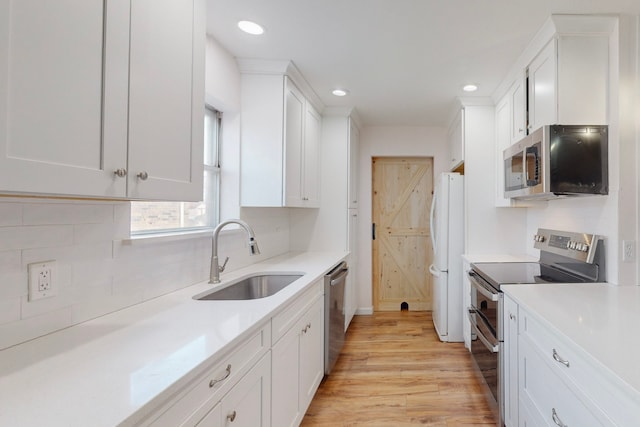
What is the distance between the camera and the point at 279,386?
1504 millimetres

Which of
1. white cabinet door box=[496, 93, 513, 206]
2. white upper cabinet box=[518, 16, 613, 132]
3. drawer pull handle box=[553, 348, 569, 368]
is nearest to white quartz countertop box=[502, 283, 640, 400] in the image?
drawer pull handle box=[553, 348, 569, 368]

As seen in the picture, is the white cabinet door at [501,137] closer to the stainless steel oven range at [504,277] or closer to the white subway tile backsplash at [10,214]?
the stainless steel oven range at [504,277]

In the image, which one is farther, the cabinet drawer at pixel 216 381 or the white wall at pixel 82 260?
the white wall at pixel 82 260

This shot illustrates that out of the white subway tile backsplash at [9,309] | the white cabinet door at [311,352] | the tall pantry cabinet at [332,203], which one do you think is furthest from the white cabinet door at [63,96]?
the tall pantry cabinet at [332,203]

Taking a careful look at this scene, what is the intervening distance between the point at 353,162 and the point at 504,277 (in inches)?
81.7

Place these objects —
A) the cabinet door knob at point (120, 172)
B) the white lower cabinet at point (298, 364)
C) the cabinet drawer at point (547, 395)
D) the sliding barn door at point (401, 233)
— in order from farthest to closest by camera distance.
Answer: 1. the sliding barn door at point (401, 233)
2. the white lower cabinet at point (298, 364)
3. the cabinet drawer at point (547, 395)
4. the cabinet door knob at point (120, 172)

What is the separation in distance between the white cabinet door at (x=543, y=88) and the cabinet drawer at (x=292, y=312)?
67.7 inches

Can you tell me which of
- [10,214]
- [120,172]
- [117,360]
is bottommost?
[117,360]

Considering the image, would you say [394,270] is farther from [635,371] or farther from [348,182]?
[635,371]

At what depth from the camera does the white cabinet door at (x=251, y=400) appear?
106 cm

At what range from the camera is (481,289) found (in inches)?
84.1

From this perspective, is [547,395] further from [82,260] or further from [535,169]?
[82,260]

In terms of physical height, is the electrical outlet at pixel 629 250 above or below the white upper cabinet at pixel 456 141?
below

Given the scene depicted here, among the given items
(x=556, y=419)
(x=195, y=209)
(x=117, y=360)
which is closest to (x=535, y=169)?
(x=556, y=419)
